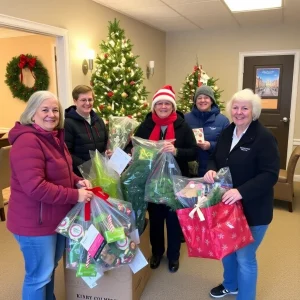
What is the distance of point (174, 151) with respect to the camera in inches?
81.4

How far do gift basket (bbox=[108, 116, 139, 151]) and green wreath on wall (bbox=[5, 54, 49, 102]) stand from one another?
3400 millimetres

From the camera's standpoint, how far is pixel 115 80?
361 cm

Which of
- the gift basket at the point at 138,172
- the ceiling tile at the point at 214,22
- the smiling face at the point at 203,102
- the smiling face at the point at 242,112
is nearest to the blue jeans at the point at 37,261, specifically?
the gift basket at the point at 138,172

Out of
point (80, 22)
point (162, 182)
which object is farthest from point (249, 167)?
point (80, 22)

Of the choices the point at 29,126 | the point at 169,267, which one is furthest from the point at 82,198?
the point at 169,267

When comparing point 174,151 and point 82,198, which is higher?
point 174,151

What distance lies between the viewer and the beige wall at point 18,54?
5301 millimetres

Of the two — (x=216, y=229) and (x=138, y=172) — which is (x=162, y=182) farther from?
(x=216, y=229)

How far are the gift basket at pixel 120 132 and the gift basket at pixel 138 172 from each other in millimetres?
203

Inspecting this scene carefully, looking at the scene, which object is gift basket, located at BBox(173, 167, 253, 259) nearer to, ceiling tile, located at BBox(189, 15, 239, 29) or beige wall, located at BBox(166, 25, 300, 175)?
ceiling tile, located at BBox(189, 15, 239, 29)

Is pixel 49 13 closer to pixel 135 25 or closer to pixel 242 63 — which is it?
pixel 135 25

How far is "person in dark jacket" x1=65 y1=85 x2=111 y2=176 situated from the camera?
2.24 meters

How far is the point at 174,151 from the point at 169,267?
104 cm

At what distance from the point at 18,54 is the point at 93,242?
5064 millimetres
